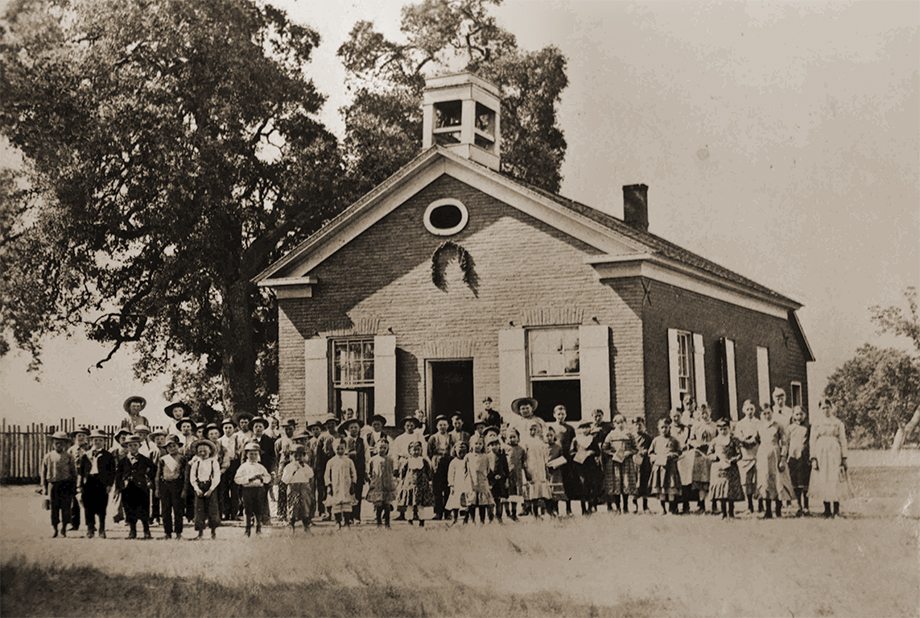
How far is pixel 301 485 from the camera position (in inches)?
417

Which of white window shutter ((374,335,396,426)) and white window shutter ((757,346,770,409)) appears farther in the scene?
white window shutter ((374,335,396,426))

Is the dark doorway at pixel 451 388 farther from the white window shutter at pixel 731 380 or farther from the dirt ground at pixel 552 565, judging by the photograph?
the white window shutter at pixel 731 380

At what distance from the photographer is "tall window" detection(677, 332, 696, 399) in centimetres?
1014

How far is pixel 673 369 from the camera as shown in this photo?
10055mm

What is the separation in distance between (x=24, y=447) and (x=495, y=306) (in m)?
4.97

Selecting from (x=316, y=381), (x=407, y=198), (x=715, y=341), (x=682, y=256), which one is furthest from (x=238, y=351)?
(x=715, y=341)

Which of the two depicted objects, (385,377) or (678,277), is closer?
(678,277)

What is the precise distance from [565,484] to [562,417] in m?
0.65

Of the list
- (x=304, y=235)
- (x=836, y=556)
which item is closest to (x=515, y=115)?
(x=304, y=235)

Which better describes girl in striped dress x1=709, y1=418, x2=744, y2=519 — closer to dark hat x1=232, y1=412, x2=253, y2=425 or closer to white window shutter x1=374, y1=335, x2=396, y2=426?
white window shutter x1=374, y1=335, x2=396, y2=426

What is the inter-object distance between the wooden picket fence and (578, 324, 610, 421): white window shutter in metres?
4.71

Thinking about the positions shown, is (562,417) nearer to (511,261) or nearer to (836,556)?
(511,261)

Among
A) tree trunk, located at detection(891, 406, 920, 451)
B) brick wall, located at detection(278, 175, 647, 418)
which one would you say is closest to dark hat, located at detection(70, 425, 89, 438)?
brick wall, located at detection(278, 175, 647, 418)

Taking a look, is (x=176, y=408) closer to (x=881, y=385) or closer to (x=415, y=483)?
(x=415, y=483)
